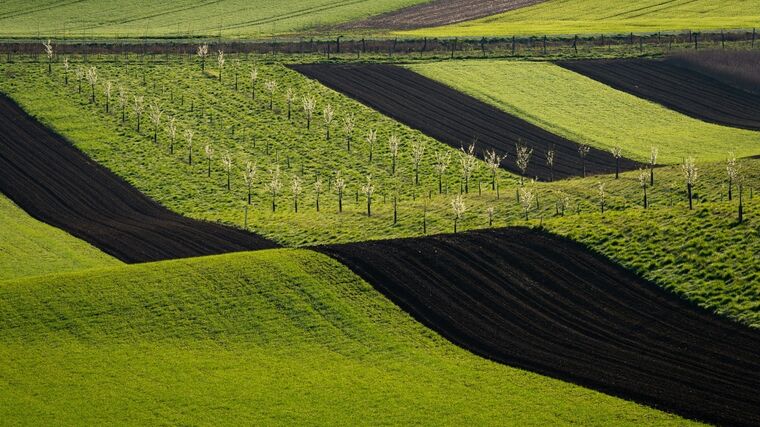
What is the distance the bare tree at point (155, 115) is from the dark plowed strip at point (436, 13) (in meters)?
51.2

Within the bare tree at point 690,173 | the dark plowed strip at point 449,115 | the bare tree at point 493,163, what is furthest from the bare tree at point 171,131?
the bare tree at point 690,173

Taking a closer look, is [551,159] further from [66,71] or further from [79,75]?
[66,71]

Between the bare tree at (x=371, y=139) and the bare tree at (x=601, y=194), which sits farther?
the bare tree at (x=371, y=139)

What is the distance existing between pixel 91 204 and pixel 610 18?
9012cm

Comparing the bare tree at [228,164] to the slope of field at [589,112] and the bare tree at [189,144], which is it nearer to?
the bare tree at [189,144]

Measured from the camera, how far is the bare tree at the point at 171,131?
10044 centimetres

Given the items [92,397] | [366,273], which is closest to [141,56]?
[366,273]

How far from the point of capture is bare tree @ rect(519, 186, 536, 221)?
3036 inches

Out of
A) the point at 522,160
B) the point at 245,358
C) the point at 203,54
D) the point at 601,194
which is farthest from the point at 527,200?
the point at 203,54

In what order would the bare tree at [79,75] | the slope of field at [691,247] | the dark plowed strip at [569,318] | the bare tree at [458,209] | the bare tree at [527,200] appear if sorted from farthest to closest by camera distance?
the bare tree at [79,75], the bare tree at [527,200], the bare tree at [458,209], the slope of field at [691,247], the dark plowed strip at [569,318]

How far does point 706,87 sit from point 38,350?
82.8m

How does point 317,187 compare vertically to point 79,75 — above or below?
below

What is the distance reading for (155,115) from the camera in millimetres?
103938

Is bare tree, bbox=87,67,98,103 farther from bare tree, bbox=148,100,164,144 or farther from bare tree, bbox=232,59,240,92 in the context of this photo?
bare tree, bbox=232,59,240,92
